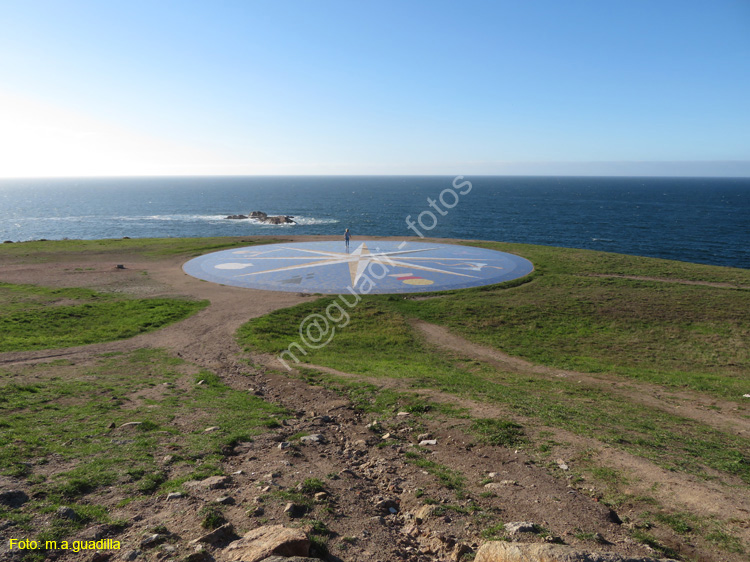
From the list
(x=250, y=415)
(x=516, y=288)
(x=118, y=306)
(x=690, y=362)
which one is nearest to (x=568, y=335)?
(x=690, y=362)

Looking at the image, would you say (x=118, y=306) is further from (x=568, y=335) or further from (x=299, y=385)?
(x=568, y=335)

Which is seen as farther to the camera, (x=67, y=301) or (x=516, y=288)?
(x=516, y=288)

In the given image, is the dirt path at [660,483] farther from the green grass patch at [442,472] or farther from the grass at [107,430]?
the grass at [107,430]

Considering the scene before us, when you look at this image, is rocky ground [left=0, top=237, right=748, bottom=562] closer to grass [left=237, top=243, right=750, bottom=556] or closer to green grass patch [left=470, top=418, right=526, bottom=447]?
green grass patch [left=470, top=418, right=526, bottom=447]

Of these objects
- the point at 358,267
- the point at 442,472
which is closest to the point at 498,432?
the point at 442,472

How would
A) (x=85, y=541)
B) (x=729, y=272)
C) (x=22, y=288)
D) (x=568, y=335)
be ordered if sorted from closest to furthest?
(x=85, y=541) < (x=568, y=335) < (x=22, y=288) < (x=729, y=272)

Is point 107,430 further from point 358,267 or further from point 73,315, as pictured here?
point 358,267
